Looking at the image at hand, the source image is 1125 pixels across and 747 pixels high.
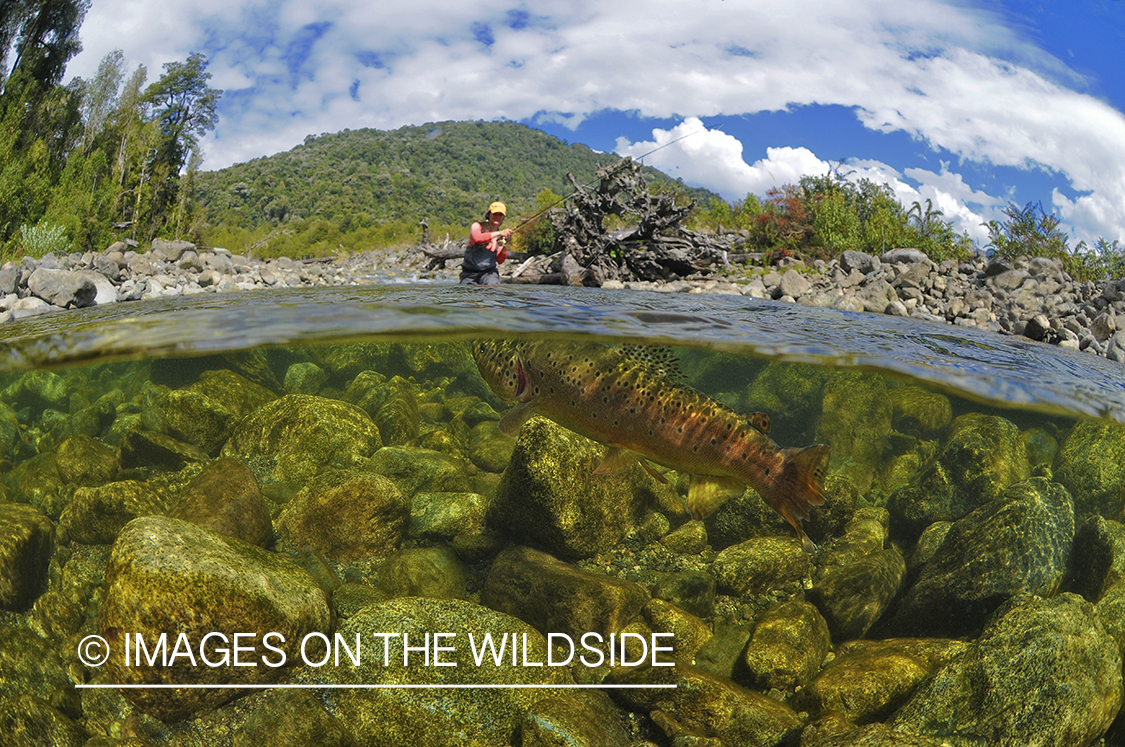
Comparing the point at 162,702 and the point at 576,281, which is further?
the point at 576,281

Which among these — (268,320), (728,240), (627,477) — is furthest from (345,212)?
(627,477)

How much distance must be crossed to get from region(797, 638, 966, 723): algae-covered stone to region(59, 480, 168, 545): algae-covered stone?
5.93 m

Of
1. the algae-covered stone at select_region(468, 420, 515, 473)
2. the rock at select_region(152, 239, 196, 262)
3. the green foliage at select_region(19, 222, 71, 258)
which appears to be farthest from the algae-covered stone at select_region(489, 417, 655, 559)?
the green foliage at select_region(19, 222, 71, 258)

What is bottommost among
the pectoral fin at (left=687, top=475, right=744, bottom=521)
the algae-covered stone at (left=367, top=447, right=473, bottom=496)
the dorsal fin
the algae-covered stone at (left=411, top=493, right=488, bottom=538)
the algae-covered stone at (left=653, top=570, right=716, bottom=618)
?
the algae-covered stone at (left=653, top=570, right=716, bottom=618)

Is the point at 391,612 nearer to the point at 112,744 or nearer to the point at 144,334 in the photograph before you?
the point at 112,744

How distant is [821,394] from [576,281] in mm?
9111

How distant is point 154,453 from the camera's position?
23.0 feet

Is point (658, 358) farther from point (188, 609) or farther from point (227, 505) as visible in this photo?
point (227, 505)

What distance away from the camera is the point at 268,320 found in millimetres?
8625

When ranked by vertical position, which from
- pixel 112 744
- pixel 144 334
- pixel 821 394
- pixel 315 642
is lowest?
pixel 112 744

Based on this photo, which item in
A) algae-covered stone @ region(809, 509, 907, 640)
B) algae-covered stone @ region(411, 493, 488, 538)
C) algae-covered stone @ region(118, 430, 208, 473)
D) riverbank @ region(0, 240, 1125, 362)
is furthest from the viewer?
riverbank @ region(0, 240, 1125, 362)

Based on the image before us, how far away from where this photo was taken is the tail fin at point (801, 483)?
348 cm

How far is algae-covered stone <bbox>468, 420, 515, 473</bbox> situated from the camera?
7316 millimetres

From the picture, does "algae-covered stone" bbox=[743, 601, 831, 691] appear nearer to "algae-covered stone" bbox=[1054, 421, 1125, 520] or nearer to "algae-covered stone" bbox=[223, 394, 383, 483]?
"algae-covered stone" bbox=[1054, 421, 1125, 520]
